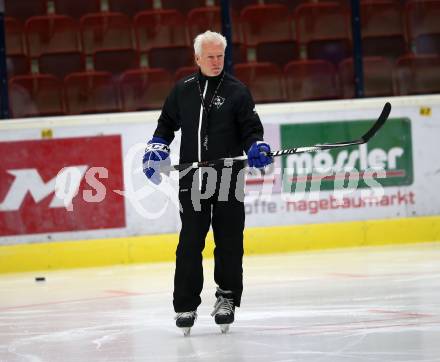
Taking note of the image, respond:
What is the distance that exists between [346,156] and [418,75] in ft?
4.73

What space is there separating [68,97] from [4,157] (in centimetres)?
109

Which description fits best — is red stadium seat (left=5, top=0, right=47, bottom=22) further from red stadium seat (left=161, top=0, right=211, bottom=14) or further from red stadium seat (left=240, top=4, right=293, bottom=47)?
red stadium seat (left=240, top=4, right=293, bottom=47)

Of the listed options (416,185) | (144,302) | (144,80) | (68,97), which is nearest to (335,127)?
(416,185)

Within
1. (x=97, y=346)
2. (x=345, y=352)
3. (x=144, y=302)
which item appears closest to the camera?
(x=345, y=352)

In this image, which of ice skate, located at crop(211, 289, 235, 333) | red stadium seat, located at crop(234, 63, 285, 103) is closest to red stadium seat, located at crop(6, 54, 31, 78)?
red stadium seat, located at crop(234, 63, 285, 103)

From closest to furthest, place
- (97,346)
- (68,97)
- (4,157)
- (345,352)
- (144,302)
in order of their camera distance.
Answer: (345,352) → (97,346) → (144,302) → (4,157) → (68,97)

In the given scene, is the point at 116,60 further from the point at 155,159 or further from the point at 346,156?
the point at 155,159

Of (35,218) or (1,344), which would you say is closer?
(1,344)

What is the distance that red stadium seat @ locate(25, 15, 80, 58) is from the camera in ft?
38.8

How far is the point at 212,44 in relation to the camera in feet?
18.7

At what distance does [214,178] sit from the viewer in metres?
5.75

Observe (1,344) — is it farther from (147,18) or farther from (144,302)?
(147,18)

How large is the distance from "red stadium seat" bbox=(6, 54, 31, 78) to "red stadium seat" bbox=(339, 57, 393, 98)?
3435 mm

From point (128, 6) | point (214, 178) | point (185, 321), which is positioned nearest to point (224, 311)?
point (185, 321)
